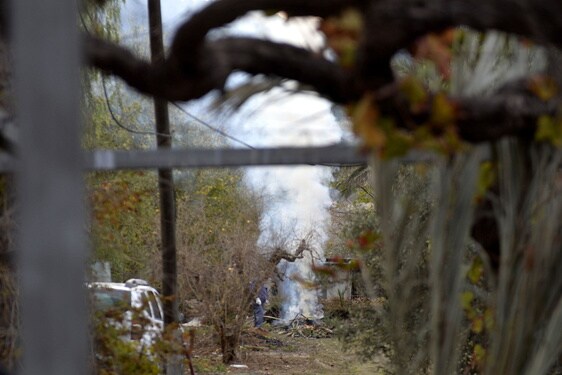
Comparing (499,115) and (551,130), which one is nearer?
(551,130)

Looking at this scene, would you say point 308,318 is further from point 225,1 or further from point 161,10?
point 225,1

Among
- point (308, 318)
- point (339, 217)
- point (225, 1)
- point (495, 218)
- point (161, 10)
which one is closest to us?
point (225, 1)

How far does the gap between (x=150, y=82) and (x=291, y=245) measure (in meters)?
20.2

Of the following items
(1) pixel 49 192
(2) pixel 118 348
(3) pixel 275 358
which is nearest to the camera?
(1) pixel 49 192

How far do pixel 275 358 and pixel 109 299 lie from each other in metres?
13.1

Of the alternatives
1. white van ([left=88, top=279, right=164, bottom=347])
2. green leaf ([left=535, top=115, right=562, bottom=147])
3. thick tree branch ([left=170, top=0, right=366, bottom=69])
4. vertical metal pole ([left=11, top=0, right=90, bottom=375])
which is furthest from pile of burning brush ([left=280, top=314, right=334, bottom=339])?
vertical metal pole ([left=11, top=0, right=90, bottom=375])

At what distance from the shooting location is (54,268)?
2029 millimetres

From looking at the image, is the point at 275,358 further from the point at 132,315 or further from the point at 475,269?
the point at 475,269

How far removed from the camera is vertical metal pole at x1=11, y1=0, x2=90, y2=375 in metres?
2.02

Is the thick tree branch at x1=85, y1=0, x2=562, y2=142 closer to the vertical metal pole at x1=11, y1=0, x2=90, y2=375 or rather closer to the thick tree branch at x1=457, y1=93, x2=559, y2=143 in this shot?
the thick tree branch at x1=457, y1=93, x2=559, y2=143

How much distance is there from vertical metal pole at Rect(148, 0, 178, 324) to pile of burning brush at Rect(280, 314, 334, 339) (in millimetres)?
14209

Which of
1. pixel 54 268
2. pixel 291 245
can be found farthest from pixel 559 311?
pixel 291 245

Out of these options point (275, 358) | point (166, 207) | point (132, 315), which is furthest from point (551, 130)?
point (275, 358)

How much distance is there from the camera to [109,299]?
9273 mm
